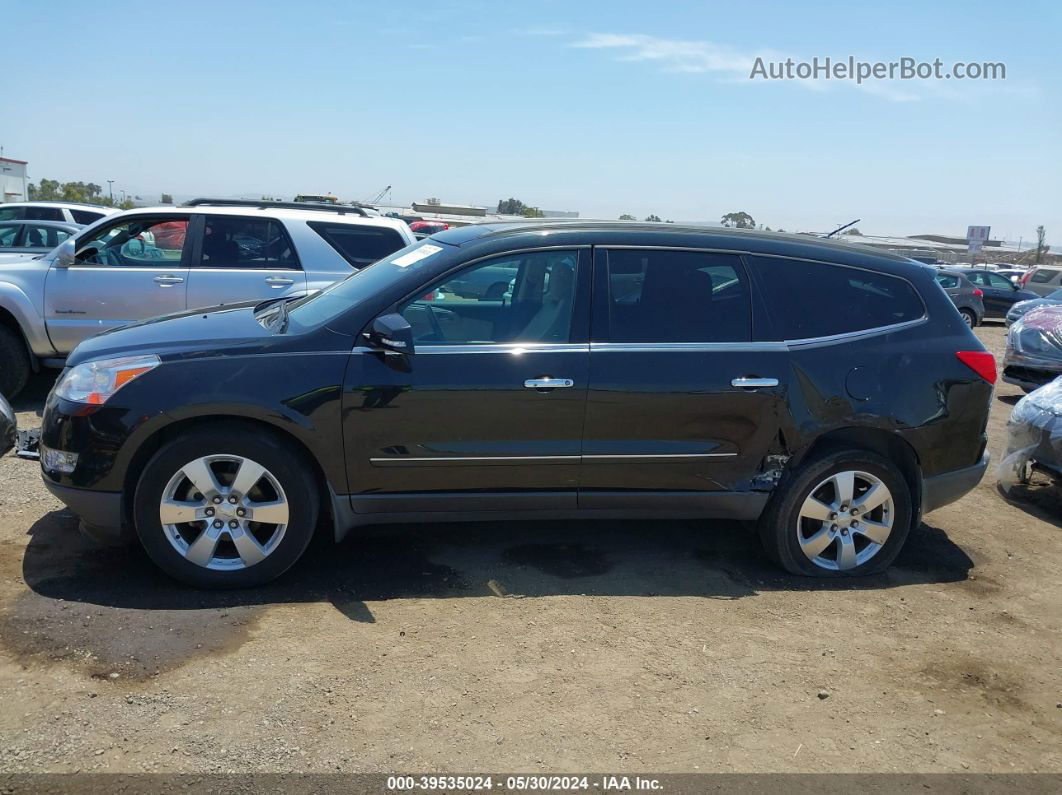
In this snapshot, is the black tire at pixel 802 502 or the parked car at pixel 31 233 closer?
the black tire at pixel 802 502

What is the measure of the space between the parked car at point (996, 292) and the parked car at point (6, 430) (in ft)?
77.5

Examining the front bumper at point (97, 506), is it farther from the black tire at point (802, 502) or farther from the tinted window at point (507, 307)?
the black tire at point (802, 502)

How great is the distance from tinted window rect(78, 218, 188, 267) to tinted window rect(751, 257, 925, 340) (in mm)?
5214

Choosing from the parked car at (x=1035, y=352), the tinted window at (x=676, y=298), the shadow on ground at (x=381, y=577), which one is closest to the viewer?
the shadow on ground at (x=381, y=577)

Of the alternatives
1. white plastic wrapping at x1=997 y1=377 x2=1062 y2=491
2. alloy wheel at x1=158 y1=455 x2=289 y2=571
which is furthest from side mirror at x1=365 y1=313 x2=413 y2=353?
white plastic wrapping at x1=997 y1=377 x2=1062 y2=491

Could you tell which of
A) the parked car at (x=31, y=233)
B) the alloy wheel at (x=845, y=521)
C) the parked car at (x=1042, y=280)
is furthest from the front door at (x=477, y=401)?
the parked car at (x=1042, y=280)

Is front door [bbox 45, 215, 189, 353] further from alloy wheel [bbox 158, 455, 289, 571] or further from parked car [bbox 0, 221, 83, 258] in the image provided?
parked car [bbox 0, 221, 83, 258]

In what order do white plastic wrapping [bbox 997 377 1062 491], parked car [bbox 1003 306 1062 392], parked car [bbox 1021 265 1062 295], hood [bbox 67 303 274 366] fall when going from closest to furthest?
hood [bbox 67 303 274 366]
white plastic wrapping [bbox 997 377 1062 491]
parked car [bbox 1003 306 1062 392]
parked car [bbox 1021 265 1062 295]

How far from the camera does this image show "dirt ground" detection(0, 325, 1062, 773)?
3.21 m

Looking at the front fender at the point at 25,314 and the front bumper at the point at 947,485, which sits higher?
the front fender at the point at 25,314

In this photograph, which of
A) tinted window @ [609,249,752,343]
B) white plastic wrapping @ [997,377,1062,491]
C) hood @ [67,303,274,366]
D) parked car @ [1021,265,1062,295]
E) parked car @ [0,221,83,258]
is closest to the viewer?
hood @ [67,303,274,366]

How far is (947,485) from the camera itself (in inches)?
193

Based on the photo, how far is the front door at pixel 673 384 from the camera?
14.7ft

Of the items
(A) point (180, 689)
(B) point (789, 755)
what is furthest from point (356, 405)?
(B) point (789, 755)
